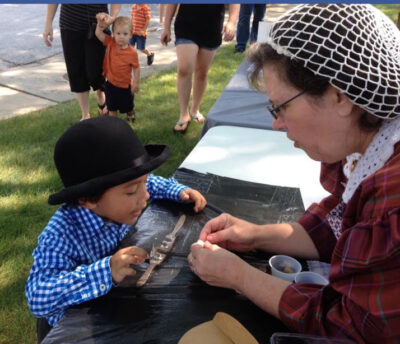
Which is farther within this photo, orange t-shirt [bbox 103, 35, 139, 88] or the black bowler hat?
orange t-shirt [bbox 103, 35, 139, 88]

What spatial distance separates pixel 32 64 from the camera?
605 cm

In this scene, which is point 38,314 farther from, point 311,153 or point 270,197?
point 270,197

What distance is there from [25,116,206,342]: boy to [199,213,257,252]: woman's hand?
0.87 feet

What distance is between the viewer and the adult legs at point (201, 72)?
4.09 m

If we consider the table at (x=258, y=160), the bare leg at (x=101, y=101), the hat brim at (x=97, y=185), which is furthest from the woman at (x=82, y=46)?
the hat brim at (x=97, y=185)

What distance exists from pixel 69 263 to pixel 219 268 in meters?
0.51

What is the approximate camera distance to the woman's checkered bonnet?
3.44ft

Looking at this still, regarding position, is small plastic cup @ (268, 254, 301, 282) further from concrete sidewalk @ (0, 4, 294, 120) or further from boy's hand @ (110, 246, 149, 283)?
concrete sidewalk @ (0, 4, 294, 120)

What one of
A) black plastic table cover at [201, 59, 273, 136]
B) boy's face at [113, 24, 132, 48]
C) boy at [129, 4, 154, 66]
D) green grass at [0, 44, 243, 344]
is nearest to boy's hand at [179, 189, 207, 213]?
green grass at [0, 44, 243, 344]

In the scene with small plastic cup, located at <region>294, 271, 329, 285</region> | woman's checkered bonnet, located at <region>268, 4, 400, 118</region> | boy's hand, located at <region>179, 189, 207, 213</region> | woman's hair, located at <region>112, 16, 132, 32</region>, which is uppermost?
woman's checkered bonnet, located at <region>268, 4, 400, 118</region>

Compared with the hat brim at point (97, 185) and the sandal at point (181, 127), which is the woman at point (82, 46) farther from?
the hat brim at point (97, 185)

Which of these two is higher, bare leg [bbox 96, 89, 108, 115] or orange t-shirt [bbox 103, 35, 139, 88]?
orange t-shirt [bbox 103, 35, 139, 88]

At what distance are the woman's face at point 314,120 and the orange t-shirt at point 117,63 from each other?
126 inches

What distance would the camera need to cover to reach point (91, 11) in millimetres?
3982
